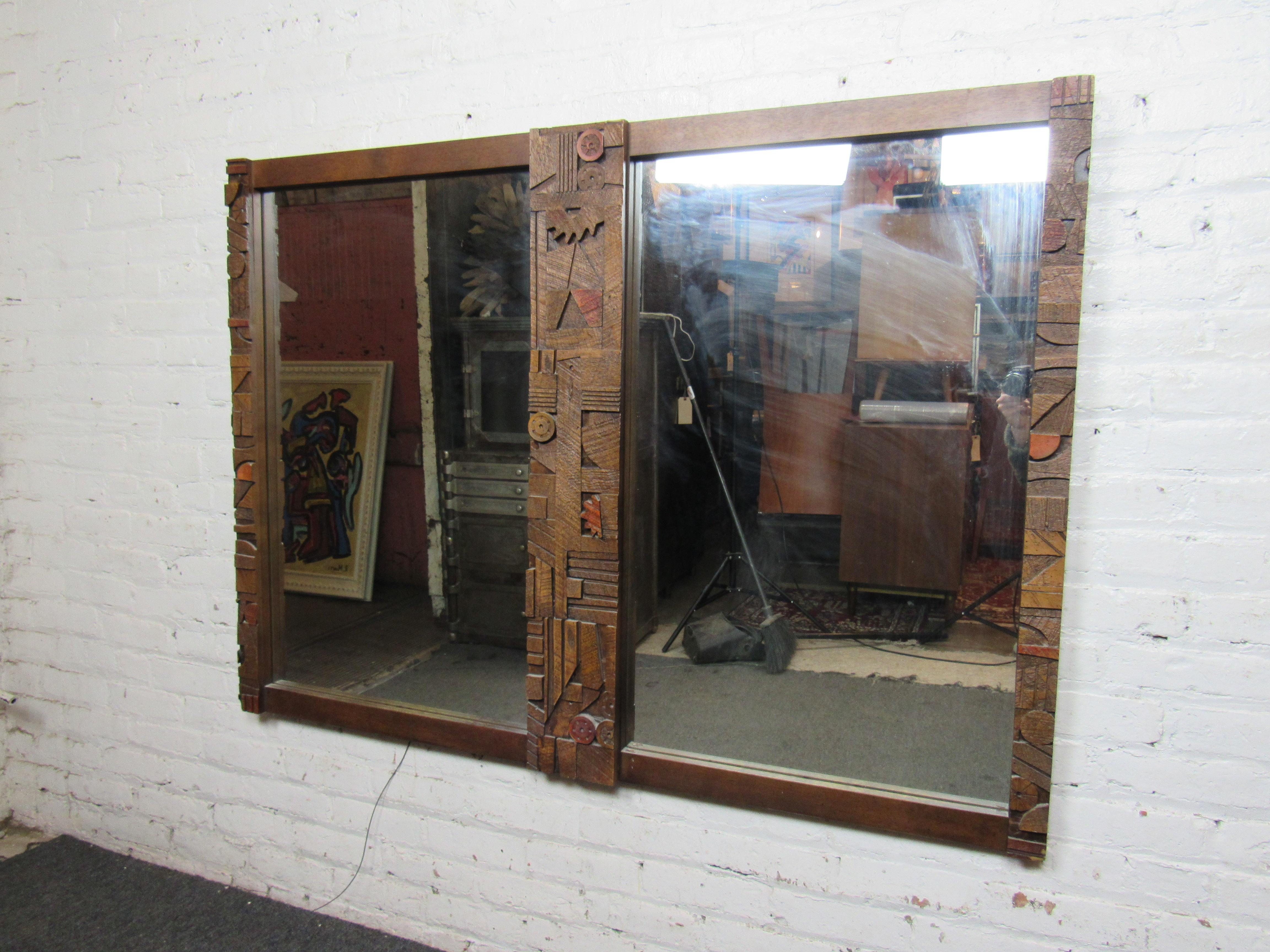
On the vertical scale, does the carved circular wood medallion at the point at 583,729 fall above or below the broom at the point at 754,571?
below

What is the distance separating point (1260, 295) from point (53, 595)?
102 inches

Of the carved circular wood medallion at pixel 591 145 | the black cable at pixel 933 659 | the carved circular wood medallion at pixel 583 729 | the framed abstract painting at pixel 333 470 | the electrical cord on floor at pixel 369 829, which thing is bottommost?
the electrical cord on floor at pixel 369 829

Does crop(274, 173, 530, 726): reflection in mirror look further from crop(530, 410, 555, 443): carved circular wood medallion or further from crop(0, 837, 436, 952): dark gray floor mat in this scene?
crop(0, 837, 436, 952): dark gray floor mat

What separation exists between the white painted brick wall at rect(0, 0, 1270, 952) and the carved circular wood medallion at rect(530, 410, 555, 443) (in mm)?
538

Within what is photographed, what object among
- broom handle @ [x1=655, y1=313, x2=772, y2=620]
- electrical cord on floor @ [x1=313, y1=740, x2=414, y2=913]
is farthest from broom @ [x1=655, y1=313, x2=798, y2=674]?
electrical cord on floor @ [x1=313, y1=740, x2=414, y2=913]

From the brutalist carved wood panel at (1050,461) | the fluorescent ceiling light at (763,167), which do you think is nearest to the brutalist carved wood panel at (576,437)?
A: the fluorescent ceiling light at (763,167)

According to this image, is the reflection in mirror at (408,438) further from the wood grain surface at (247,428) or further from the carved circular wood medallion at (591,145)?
the carved circular wood medallion at (591,145)

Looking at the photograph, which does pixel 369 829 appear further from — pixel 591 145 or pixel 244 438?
pixel 591 145

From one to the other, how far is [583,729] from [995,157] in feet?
3.89

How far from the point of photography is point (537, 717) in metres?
1.61

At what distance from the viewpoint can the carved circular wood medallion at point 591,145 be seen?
1479 millimetres

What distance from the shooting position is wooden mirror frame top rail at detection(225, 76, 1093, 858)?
4.13ft

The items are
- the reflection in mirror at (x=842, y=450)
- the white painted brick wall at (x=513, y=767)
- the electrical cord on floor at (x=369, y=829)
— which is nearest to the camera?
the white painted brick wall at (x=513, y=767)

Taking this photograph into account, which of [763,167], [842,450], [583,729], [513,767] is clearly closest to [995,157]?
[763,167]
